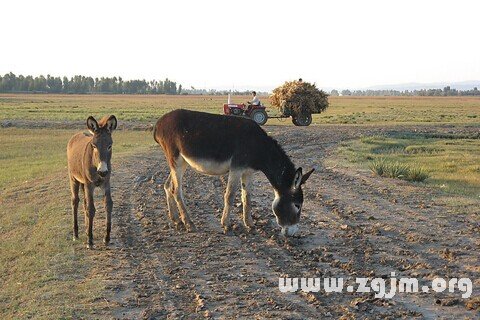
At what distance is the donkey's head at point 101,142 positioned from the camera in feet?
31.7

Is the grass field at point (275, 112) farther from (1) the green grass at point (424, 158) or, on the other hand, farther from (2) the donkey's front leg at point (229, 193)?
(2) the donkey's front leg at point (229, 193)

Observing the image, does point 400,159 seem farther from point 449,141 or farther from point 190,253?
point 190,253

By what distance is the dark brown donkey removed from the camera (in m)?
10.4

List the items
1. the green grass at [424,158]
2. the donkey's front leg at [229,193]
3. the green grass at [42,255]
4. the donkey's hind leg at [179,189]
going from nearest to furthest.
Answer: the green grass at [42,255]
the donkey's front leg at [229,193]
the donkey's hind leg at [179,189]
the green grass at [424,158]

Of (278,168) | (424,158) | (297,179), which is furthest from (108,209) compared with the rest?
(424,158)

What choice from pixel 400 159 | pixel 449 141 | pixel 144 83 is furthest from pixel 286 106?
pixel 144 83

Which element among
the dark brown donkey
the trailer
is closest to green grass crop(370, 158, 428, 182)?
the dark brown donkey

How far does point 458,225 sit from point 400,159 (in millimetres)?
12318

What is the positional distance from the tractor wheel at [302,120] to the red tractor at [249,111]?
9.27ft

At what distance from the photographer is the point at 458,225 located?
11.1 m

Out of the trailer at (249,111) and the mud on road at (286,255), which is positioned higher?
the trailer at (249,111)

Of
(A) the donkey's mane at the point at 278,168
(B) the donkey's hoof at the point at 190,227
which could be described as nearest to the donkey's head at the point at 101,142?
(B) the donkey's hoof at the point at 190,227

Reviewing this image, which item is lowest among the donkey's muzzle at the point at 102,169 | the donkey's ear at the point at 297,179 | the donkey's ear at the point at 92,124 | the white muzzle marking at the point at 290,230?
the white muzzle marking at the point at 290,230

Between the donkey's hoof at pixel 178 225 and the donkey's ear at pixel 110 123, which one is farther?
the donkey's hoof at pixel 178 225
